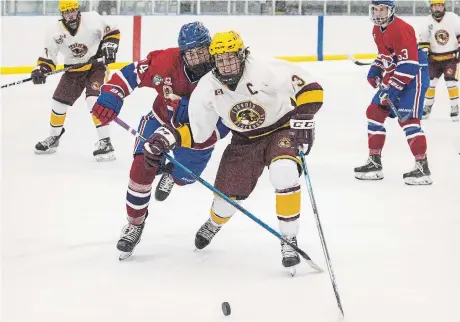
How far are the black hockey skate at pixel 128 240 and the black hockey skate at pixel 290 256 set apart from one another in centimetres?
58

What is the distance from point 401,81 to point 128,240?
2060 mm

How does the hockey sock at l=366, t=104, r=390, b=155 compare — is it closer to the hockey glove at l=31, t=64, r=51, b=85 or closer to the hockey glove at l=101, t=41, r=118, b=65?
the hockey glove at l=101, t=41, r=118, b=65

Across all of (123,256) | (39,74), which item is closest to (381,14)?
(39,74)

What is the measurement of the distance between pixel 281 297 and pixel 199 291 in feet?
0.91

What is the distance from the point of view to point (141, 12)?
985 centimetres

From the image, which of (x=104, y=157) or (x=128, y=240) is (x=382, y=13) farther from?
(x=128, y=240)

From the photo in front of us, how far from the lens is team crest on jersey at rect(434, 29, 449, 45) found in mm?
7066

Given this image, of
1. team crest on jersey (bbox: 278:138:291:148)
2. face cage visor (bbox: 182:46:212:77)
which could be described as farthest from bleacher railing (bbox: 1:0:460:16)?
team crest on jersey (bbox: 278:138:291:148)

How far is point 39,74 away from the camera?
5359 millimetres

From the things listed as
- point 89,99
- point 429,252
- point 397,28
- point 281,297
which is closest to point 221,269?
point 281,297

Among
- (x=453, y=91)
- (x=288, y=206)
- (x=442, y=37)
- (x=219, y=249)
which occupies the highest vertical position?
(x=442, y=37)

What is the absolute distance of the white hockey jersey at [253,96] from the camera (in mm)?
3012

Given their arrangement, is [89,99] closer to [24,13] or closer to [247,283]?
[247,283]

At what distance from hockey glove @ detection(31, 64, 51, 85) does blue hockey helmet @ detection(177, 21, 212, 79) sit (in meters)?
2.26
